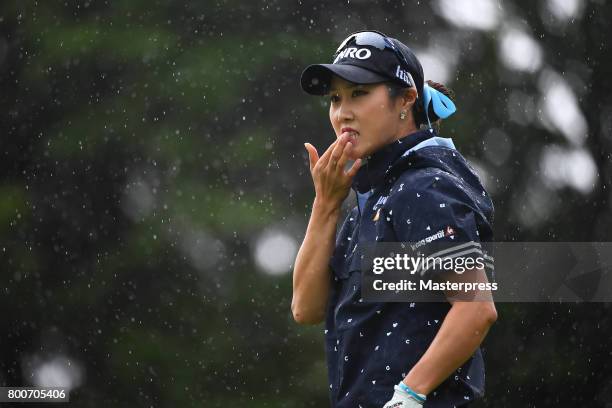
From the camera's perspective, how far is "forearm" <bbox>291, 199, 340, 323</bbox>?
2334 millimetres

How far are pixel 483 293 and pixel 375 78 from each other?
0.52m

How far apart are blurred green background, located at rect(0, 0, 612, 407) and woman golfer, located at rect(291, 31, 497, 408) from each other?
70.1 inches

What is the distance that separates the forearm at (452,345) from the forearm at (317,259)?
0.43m

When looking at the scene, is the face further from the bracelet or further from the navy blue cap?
the bracelet

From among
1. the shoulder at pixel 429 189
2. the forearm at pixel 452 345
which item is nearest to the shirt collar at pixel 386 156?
the shoulder at pixel 429 189

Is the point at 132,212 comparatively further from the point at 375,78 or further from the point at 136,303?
the point at 375,78

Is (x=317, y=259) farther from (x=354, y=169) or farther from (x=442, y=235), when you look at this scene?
(x=442, y=235)

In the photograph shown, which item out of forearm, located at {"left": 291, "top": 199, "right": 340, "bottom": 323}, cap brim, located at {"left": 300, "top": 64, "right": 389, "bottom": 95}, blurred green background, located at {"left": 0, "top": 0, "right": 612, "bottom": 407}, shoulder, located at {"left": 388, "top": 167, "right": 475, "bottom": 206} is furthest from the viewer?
blurred green background, located at {"left": 0, "top": 0, "right": 612, "bottom": 407}

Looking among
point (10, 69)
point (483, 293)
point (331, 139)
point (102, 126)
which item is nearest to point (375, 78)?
point (483, 293)

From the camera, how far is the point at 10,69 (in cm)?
Result: 462

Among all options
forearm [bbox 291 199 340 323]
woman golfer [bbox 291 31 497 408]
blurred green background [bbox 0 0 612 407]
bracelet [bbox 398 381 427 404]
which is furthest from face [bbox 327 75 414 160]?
blurred green background [bbox 0 0 612 407]

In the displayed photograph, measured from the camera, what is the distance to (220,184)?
4234 millimetres

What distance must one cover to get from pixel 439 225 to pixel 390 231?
137 mm

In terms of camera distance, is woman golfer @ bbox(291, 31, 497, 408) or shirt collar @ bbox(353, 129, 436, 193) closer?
woman golfer @ bbox(291, 31, 497, 408)
